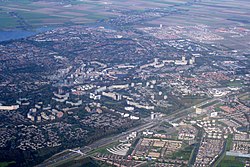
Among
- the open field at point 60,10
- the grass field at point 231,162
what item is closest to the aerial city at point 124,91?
the grass field at point 231,162

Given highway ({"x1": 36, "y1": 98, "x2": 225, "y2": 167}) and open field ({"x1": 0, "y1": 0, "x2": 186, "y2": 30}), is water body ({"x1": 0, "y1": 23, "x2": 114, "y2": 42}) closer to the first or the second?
open field ({"x1": 0, "y1": 0, "x2": 186, "y2": 30})

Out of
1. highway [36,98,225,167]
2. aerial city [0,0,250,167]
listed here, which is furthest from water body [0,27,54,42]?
highway [36,98,225,167]

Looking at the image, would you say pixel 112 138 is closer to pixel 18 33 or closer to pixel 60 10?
pixel 18 33

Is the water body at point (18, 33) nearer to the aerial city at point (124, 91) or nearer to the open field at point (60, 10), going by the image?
the aerial city at point (124, 91)

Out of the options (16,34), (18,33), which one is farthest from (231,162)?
(18,33)

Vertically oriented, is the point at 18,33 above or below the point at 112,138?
above

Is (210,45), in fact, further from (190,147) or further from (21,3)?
(21,3)

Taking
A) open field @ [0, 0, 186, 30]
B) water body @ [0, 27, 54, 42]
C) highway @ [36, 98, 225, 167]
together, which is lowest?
highway @ [36, 98, 225, 167]

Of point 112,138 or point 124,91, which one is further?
point 124,91
